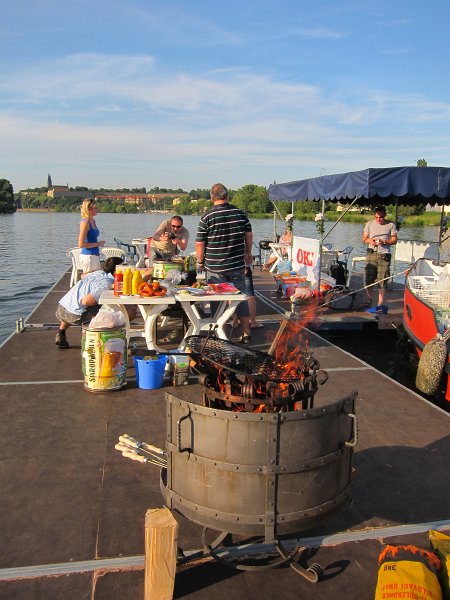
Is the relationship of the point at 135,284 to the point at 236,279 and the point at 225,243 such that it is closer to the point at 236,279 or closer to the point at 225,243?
the point at 225,243

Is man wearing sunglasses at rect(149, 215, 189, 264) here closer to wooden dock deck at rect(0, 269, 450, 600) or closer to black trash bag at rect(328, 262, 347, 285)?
black trash bag at rect(328, 262, 347, 285)

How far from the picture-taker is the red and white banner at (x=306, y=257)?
10961mm

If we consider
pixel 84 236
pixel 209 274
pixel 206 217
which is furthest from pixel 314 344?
pixel 84 236

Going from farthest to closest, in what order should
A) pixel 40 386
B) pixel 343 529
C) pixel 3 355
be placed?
pixel 3 355
pixel 40 386
pixel 343 529

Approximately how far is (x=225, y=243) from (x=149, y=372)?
230cm

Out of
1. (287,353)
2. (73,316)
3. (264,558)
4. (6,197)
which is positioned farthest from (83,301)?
(6,197)

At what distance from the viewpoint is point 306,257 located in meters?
11.8

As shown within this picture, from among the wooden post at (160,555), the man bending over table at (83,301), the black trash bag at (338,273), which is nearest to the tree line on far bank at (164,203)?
the black trash bag at (338,273)

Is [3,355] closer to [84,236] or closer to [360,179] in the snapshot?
[84,236]

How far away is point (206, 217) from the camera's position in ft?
22.2

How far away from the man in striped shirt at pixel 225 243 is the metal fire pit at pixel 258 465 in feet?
14.4

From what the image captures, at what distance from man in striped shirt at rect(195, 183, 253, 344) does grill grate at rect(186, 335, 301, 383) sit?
3417 millimetres

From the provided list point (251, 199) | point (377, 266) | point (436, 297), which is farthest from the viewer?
point (251, 199)

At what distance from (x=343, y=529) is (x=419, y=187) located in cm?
623
